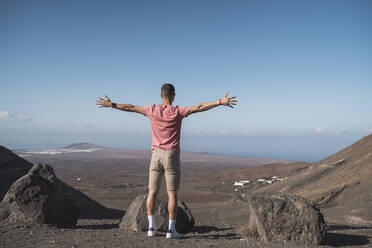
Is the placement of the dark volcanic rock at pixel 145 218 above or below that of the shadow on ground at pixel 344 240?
above

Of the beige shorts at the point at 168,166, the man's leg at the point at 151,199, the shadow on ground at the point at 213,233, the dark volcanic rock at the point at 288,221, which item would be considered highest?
the beige shorts at the point at 168,166

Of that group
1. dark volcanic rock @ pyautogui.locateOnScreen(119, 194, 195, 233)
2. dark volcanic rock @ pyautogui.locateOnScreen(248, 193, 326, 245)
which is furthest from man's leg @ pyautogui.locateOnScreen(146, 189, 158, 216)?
dark volcanic rock @ pyautogui.locateOnScreen(248, 193, 326, 245)

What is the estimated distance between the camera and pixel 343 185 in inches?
435

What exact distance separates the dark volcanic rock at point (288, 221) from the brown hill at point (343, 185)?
4128 mm

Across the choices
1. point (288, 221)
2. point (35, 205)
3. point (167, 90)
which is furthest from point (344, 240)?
point (35, 205)

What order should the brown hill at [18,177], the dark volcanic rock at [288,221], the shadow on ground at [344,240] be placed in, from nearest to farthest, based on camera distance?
the dark volcanic rock at [288,221]
the shadow on ground at [344,240]
the brown hill at [18,177]

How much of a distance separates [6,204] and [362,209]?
919 cm

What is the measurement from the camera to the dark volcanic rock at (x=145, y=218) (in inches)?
230

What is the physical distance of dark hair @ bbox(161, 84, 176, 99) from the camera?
502 centimetres

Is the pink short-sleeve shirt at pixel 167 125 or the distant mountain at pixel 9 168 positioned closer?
the pink short-sleeve shirt at pixel 167 125

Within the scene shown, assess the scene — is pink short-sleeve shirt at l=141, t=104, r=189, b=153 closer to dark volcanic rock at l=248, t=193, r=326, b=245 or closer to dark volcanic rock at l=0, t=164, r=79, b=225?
dark volcanic rock at l=248, t=193, r=326, b=245

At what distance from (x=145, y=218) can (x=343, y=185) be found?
8.22 meters

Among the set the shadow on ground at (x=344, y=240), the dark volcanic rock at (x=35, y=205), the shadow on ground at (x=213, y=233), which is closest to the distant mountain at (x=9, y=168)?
the dark volcanic rock at (x=35, y=205)

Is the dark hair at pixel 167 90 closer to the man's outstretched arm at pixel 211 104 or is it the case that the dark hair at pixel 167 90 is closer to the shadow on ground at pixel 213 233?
the man's outstretched arm at pixel 211 104
